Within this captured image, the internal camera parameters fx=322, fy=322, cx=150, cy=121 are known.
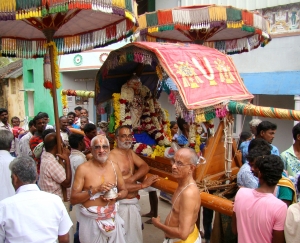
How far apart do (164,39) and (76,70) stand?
7264 mm

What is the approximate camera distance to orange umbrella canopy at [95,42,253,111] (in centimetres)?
377

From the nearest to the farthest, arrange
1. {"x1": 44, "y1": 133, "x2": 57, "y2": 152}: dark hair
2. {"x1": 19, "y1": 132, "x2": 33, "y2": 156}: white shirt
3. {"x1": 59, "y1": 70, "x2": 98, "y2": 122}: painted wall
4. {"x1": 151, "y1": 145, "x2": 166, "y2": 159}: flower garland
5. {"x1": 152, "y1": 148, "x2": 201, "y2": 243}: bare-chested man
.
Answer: {"x1": 152, "y1": 148, "x2": 201, "y2": 243}: bare-chested man < {"x1": 44, "y1": 133, "x2": 57, "y2": 152}: dark hair < {"x1": 151, "y1": 145, "x2": 166, "y2": 159}: flower garland < {"x1": 19, "y1": 132, "x2": 33, "y2": 156}: white shirt < {"x1": 59, "y1": 70, "x2": 98, "y2": 122}: painted wall

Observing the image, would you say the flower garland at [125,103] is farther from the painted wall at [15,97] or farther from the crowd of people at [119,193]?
the painted wall at [15,97]

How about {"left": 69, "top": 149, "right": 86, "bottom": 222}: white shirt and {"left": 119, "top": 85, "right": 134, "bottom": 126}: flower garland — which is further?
{"left": 119, "top": 85, "right": 134, "bottom": 126}: flower garland

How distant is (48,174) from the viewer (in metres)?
3.69

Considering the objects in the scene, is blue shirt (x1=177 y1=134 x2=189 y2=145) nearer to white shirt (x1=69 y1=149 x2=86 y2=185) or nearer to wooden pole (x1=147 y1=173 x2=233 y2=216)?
wooden pole (x1=147 y1=173 x2=233 y2=216)

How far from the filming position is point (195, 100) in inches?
146

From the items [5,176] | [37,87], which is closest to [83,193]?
[5,176]

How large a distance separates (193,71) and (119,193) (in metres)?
1.74

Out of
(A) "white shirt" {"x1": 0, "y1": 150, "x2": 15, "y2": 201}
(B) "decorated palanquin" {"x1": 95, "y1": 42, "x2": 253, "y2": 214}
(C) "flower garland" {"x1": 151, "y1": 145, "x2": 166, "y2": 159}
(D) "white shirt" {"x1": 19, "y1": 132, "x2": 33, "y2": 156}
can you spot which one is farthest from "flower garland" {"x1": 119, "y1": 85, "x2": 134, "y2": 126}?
(D) "white shirt" {"x1": 19, "y1": 132, "x2": 33, "y2": 156}

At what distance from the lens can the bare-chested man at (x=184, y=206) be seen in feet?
8.51

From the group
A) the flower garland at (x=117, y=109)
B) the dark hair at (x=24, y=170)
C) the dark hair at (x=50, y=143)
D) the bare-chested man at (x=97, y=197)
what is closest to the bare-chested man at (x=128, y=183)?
the bare-chested man at (x=97, y=197)

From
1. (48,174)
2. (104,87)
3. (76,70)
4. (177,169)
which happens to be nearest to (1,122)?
(104,87)

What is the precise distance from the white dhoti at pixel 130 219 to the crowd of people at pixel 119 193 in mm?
12
